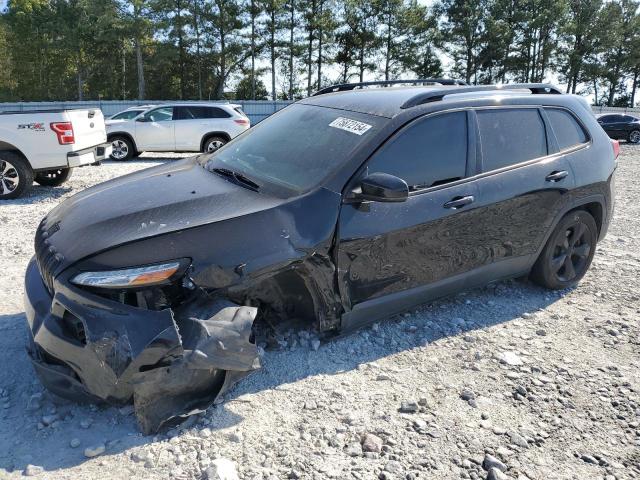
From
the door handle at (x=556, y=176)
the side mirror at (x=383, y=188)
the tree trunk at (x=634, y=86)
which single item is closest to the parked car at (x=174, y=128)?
the door handle at (x=556, y=176)

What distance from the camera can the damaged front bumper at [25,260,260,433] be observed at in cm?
227

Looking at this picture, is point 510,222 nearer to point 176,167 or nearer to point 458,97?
point 458,97

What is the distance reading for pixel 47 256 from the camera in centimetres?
266

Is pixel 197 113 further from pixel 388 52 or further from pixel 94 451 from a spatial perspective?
pixel 388 52

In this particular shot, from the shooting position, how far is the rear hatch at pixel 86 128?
314 inches

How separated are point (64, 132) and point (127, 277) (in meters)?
6.50

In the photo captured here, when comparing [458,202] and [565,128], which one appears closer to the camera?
[458,202]

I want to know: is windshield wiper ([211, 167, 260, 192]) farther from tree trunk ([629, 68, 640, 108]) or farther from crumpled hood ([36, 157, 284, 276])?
tree trunk ([629, 68, 640, 108])

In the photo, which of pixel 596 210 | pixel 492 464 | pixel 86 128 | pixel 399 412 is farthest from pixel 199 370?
pixel 86 128

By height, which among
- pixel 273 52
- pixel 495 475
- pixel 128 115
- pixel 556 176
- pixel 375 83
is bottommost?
pixel 495 475

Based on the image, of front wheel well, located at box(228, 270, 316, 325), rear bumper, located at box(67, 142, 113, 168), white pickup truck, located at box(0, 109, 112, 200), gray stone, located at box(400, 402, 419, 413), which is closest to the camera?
gray stone, located at box(400, 402, 419, 413)

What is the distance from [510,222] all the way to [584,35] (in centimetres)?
5497

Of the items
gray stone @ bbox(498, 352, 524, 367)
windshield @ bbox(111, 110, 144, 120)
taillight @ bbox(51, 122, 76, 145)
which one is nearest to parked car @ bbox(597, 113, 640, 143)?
windshield @ bbox(111, 110, 144, 120)

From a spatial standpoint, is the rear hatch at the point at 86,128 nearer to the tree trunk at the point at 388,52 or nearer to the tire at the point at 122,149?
the tire at the point at 122,149
